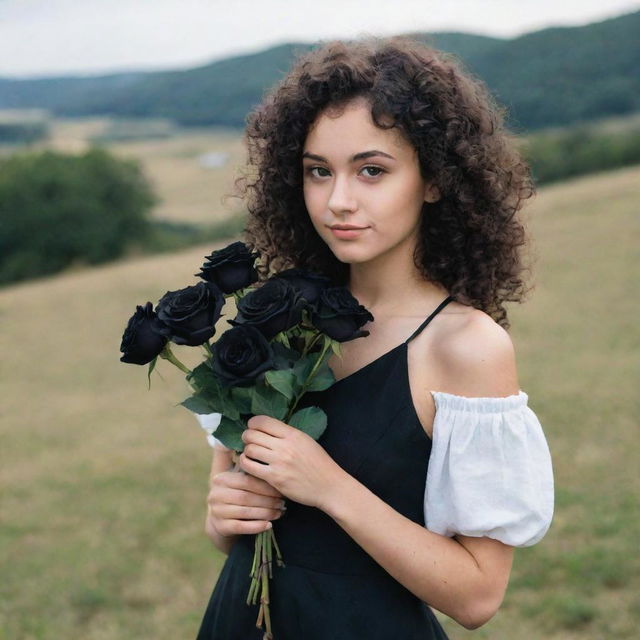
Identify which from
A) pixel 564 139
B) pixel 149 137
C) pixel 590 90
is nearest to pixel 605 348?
pixel 564 139

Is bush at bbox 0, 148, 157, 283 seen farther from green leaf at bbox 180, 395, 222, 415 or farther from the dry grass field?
green leaf at bbox 180, 395, 222, 415

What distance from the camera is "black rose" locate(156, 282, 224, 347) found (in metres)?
1.69

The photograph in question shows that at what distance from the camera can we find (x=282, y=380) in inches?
65.9

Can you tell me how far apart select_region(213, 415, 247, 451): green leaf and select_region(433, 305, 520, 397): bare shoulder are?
1.48 feet

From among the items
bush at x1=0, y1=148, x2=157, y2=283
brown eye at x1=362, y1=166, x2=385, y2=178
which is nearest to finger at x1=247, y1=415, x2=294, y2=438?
brown eye at x1=362, y1=166, x2=385, y2=178

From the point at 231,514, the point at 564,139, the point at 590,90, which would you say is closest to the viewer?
the point at 231,514

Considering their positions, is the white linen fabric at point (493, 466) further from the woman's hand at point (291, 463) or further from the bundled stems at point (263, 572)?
the bundled stems at point (263, 572)

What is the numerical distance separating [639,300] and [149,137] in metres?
54.7

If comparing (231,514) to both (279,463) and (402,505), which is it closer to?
(279,463)

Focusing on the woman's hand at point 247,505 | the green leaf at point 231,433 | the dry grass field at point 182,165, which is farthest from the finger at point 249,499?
the dry grass field at point 182,165

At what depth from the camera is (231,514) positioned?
183cm

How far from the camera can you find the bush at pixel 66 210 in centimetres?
4194

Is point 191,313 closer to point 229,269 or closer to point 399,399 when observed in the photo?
point 229,269

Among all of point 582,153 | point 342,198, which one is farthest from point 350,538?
point 582,153
